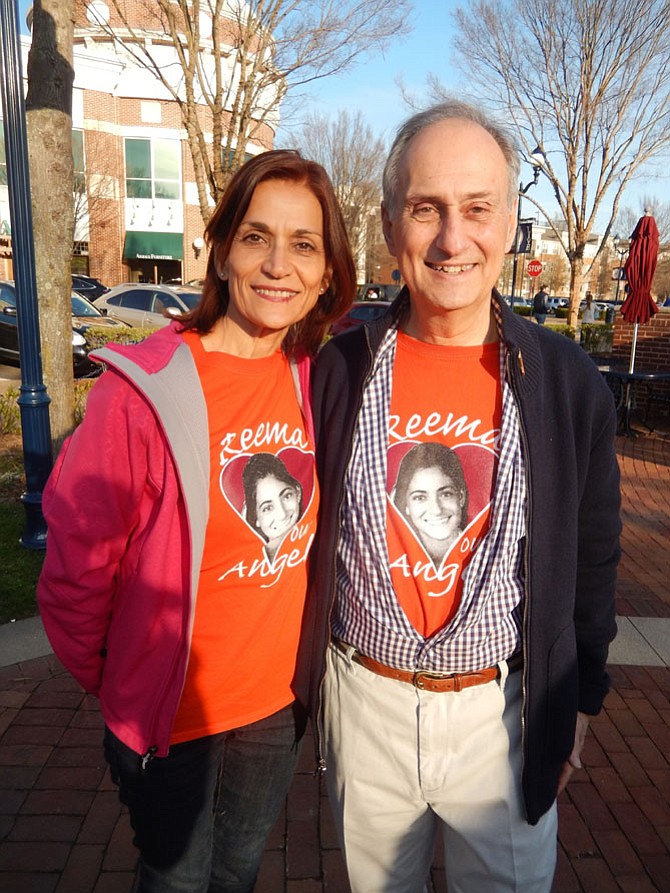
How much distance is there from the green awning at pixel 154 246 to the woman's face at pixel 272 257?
31950 mm

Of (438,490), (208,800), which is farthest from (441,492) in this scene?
(208,800)

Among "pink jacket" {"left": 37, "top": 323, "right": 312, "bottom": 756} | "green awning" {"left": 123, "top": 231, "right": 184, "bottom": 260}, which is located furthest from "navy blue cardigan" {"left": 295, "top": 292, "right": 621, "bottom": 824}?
"green awning" {"left": 123, "top": 231, "right": 184, "bottom": 260}

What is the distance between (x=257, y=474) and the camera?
62.6 inches

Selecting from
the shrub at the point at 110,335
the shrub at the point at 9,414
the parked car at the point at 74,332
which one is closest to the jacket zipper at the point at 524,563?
the shrub at the point at 9,414

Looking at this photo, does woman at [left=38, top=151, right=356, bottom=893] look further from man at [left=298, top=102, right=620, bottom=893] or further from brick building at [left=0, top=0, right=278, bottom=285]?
brick building at [left=0, top=0, right=278, bottom=285]

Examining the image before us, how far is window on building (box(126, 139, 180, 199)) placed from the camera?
30.8 metres

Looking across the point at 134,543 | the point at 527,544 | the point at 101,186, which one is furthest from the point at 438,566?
the point at 101,186

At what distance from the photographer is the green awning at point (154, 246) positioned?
31.4m

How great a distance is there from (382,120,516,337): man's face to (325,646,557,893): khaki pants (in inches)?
34.6

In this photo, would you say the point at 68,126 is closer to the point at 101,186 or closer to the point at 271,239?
the point at 271,239

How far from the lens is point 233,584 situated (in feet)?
5.17

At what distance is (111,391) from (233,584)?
52cm

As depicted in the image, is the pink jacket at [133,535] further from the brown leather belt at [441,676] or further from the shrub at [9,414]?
the shrub at [9,414]

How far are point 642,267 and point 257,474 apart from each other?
8997 millimetres
